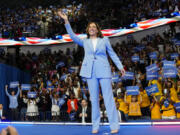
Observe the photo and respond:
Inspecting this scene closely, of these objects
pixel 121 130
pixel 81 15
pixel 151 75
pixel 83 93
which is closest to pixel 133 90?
pixel 151 75

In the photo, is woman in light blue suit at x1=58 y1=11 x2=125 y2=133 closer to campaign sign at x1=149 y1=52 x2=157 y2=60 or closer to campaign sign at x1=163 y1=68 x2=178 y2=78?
campaign sign at x1=163 y1=68 x2=178 y2=78

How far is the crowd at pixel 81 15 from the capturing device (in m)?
14.5

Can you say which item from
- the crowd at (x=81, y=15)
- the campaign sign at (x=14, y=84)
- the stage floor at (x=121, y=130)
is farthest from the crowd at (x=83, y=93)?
the stage floor at (x=121, y=130)

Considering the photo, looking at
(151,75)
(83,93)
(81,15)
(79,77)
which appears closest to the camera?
(151,75)

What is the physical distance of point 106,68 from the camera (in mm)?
3531

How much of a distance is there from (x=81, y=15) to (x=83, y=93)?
807cm

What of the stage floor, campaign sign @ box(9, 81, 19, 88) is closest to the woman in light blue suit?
the stage floor

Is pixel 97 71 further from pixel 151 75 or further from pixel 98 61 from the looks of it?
pixel 151 75

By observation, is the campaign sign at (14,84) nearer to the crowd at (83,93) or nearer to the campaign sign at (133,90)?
the crowd at (83,93)

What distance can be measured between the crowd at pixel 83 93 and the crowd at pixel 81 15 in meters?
1.23

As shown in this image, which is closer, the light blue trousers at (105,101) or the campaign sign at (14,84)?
the light blue trousers at (105,101)

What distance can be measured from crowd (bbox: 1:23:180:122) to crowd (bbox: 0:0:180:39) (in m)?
1.23

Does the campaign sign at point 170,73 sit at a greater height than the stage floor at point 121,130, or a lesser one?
greater

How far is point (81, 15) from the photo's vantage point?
17125 millimetres
